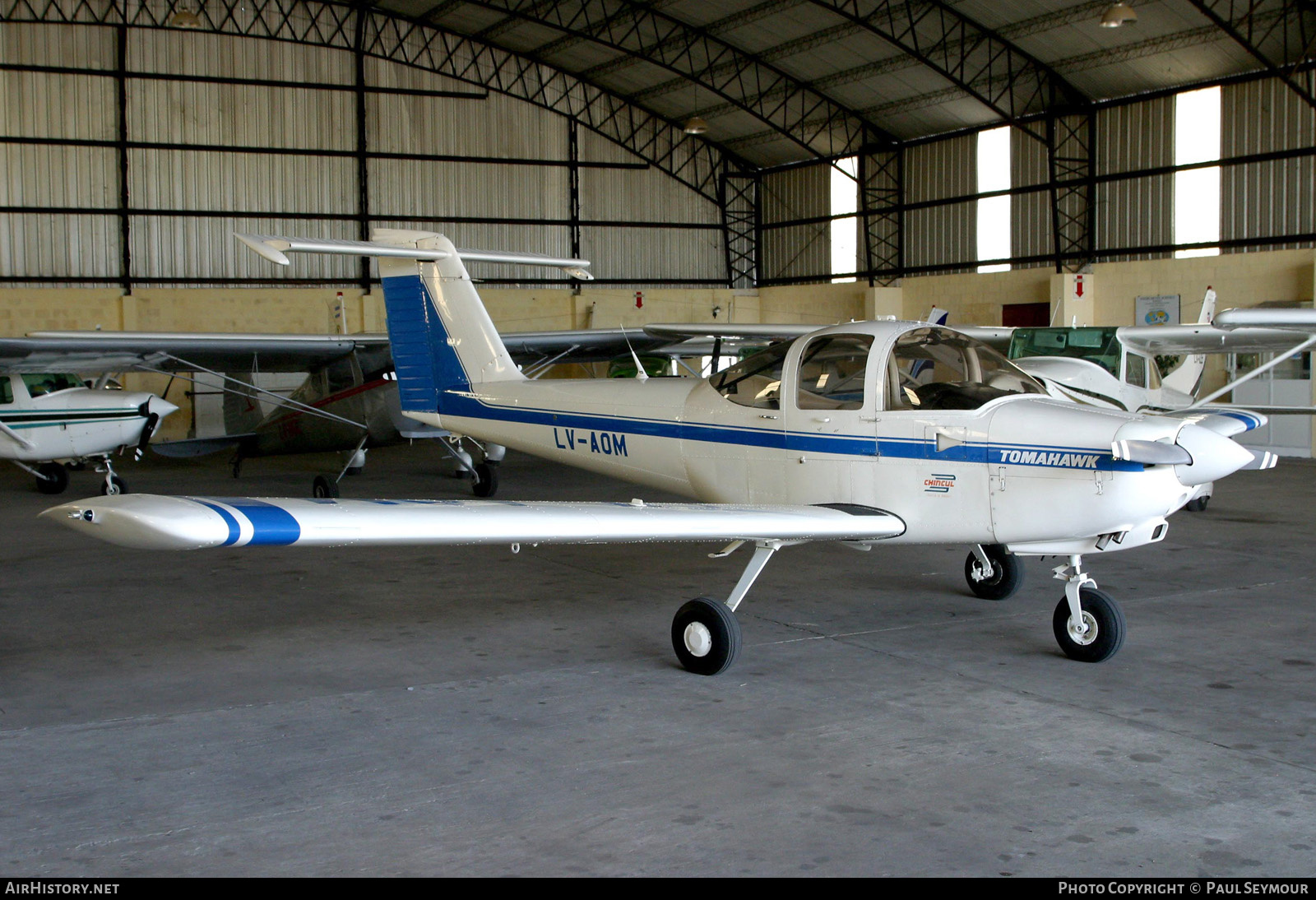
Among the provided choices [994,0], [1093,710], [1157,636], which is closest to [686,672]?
[1093,710]

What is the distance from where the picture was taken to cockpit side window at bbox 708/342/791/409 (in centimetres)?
659

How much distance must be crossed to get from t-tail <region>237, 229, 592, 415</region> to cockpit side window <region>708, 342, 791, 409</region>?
2367 millimetres

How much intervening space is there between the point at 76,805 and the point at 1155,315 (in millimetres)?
21419

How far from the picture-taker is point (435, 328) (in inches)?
358

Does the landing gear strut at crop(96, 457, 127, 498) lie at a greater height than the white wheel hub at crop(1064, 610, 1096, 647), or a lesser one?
greater

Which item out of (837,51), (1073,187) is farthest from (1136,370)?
(837,51)

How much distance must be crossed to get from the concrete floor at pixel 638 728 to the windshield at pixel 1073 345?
4.87 meters

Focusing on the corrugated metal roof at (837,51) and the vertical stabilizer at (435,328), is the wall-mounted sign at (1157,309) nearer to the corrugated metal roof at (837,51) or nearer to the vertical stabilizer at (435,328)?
the corrugated metal roof at (837,51)

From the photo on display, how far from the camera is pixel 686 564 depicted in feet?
29.7

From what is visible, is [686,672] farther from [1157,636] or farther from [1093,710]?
[1157,636]

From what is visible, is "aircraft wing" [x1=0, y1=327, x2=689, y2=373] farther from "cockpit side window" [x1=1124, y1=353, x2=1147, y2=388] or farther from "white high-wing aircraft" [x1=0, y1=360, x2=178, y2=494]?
"cockpit side window" [x1=1124, y1=353, x2=1147, y2=388]

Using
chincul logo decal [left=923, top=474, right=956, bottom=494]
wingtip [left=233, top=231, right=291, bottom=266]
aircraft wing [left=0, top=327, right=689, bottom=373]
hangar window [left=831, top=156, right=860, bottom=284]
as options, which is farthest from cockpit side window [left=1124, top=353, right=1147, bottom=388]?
hangar window [left=831, top=156, right=860, bottom=284]

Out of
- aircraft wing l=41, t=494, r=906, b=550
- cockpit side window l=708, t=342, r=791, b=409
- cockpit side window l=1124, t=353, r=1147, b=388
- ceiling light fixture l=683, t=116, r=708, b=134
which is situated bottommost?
aircraft wing l=41, t=494, r=906, b=550

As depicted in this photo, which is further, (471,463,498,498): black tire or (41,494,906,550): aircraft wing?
(471,463,498,498): black tire
